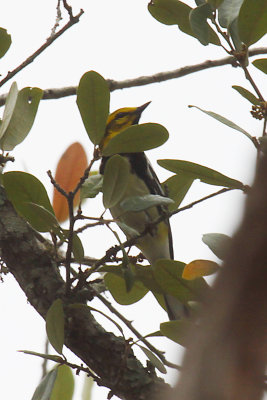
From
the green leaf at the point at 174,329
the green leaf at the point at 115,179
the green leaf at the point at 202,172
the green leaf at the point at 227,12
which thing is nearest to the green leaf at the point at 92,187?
the green leaf at the point at 115,179

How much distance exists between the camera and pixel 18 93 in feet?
6.75

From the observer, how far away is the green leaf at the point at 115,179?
1751 mm

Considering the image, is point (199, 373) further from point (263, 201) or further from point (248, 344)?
point (263, 201)

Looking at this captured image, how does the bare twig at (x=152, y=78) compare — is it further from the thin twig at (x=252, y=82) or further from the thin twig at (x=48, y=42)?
the thin twig at (x=252, y=82)

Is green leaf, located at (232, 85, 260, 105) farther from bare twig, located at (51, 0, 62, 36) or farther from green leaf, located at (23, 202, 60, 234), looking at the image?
bare twig, located at (51, 0, 62, 36)

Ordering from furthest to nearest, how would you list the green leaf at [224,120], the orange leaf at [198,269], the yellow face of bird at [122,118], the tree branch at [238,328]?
the yellow face of bird at [122,118] < the green leaf at [224,120] < the orange leaf at [198,269] < the tree branch at [238,328]

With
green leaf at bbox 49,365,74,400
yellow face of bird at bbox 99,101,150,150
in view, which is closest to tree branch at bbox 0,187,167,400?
green leaf at bbox 49,365,74,400

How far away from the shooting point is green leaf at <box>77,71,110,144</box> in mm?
1901

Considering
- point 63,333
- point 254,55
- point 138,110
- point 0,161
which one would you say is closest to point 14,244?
point 0,161

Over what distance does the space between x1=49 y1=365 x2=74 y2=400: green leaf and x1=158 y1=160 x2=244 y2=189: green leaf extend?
3.02 feet

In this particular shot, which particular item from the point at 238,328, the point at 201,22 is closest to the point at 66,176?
the point at 201,22

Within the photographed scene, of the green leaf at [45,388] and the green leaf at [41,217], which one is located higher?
the green leaf at [41,217]

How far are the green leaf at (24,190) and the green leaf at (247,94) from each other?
691 millimetres

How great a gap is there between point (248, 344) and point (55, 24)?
7.72 ft
